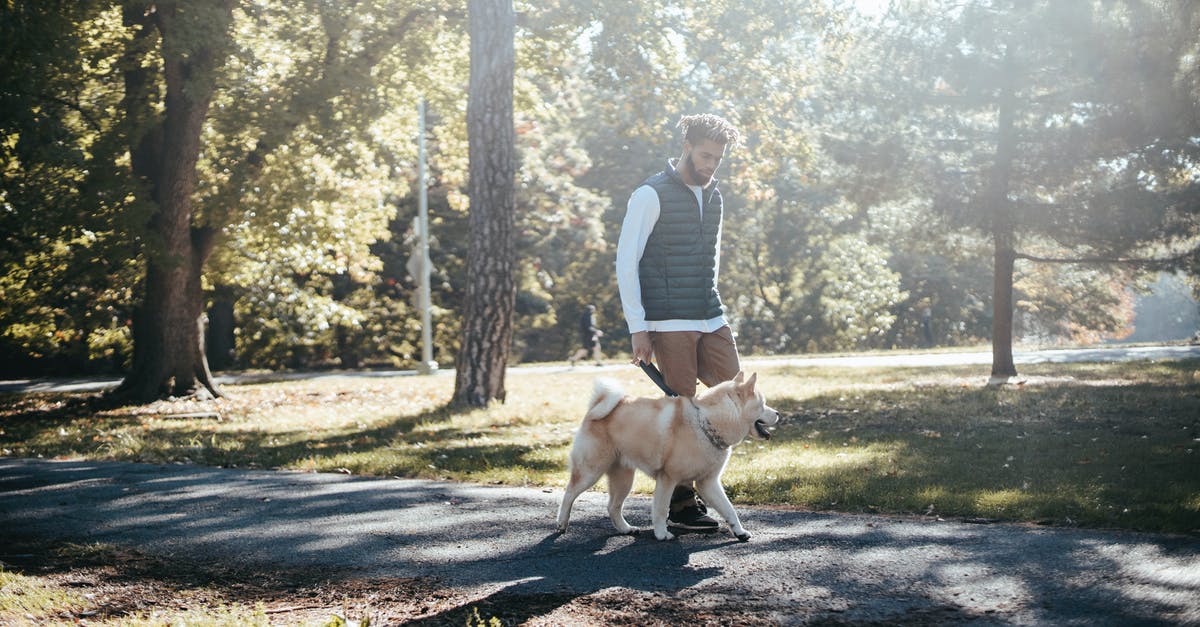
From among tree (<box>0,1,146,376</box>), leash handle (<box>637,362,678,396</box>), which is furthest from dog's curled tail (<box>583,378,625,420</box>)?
tree (<box>0,1,146,376</box>)

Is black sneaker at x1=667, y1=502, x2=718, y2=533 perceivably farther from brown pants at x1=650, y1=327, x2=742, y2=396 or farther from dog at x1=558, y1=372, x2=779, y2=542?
brown pants at x1=650, y1=327, x2=742, y2=396

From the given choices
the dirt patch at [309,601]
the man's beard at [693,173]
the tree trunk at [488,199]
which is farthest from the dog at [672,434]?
the tree trunk at [488,199]

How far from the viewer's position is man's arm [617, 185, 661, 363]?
237 inches

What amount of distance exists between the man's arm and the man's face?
0.77 ft

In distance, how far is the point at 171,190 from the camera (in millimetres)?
17109

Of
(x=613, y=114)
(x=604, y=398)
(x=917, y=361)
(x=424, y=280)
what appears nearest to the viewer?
(x=604, y=398)

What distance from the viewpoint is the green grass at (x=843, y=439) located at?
7285 mm

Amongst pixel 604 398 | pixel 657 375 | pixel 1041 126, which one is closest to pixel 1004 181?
pixel 1041 126

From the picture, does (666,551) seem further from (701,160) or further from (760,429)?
(701,160)

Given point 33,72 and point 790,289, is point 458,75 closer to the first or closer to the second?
point 33,72

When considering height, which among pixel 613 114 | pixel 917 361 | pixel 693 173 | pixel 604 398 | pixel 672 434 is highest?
pixel 613 114

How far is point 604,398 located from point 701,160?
1.45 metres

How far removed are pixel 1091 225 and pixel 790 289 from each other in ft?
85.7

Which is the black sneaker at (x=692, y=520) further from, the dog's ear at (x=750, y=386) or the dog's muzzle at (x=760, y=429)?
the dog's ear at (x=750, y=386)
